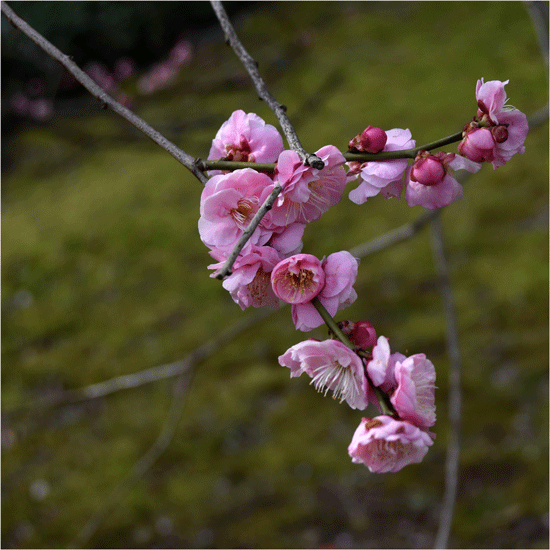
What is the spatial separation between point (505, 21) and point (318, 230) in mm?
2832

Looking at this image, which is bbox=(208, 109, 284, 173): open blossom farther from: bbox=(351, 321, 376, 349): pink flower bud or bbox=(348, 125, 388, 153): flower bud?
bbox=(351, 321, 376, 349): pink flower bud

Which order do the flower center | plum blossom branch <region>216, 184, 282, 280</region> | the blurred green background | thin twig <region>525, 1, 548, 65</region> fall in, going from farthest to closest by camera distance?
the blurred green background < thin twig <region>525, 1, 548, 65</region> < the flower center < plum blossom branch <region>216, 184, 282, 280</region>

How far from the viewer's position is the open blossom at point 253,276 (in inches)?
14.6

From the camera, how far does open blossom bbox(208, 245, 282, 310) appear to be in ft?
1.21

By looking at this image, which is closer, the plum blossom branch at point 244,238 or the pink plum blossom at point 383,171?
the plum blossom branch at point 244,238

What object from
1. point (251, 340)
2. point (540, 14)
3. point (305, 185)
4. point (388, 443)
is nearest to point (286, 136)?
point (305, 185)

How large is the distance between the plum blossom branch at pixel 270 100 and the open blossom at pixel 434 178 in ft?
0.35

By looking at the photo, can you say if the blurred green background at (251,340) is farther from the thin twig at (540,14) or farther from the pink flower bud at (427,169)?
the pink flower bud at (427,169)

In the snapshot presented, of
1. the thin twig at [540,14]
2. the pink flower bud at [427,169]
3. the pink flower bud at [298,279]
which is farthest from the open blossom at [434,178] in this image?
the thin twig at [540,14]

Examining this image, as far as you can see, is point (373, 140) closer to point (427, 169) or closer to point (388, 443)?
point (427, 169)

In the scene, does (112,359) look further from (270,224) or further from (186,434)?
(270,224)

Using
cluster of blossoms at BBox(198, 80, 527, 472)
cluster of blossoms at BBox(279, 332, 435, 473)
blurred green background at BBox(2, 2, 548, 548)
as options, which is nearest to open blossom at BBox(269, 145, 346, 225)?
cluster of blossoms at BBox(198, 80, 527, 472)

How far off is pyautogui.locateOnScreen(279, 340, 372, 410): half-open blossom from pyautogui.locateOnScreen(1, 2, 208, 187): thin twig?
0.52ft

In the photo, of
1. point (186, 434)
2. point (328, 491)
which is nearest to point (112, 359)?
point (186, 434)
